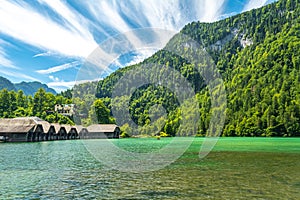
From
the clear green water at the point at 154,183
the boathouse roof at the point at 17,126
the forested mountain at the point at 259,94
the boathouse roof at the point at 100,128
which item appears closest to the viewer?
the clear green water at the point at 154,183

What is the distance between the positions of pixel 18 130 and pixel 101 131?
35499 mm

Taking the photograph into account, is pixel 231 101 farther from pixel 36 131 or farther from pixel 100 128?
pixel 36 131

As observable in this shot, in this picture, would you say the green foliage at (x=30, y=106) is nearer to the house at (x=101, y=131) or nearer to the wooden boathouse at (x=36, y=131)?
the house at (x=101, y=131)

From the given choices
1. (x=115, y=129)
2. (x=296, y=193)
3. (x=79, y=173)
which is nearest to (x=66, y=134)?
(x=115, y=129)

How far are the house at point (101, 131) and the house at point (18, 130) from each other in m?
29.1

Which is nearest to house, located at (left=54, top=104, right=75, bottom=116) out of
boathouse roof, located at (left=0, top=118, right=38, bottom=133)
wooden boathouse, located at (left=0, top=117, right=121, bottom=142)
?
wooden boathouse, located at (left=0, top=117, right=121, bottom=142)

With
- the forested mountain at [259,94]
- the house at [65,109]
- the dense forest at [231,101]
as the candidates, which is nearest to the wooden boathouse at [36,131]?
the dense forest at [231,101]

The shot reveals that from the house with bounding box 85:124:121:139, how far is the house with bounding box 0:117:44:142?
95.6 ft

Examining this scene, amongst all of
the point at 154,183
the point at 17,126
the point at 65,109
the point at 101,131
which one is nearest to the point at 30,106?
the point at 65,109

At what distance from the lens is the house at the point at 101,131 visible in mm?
96062

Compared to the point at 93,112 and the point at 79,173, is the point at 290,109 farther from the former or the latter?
the point at 79,173

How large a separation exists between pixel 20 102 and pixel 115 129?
1704 inches

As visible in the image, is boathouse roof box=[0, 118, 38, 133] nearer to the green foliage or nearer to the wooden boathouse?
the wooden boathouse

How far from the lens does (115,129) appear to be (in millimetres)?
101438
